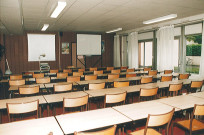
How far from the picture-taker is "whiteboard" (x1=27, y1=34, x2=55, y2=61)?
36.8 feet

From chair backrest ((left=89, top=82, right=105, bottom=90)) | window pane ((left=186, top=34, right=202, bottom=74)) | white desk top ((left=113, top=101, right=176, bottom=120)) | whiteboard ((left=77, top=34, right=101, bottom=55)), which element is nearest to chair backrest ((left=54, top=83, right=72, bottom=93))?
chair backrest ((left=89, top=82, right=105, bottom=90))

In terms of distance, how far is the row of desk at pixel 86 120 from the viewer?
1.87m

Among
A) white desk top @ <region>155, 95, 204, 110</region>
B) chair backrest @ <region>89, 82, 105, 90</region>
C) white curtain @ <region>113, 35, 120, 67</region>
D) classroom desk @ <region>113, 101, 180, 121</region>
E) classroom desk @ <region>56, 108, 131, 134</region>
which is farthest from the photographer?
white curtain @ <region>113, 35, 120, 67</region>

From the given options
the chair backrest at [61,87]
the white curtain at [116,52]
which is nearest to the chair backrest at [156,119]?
the chair backrest at [61,87]

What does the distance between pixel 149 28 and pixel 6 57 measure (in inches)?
371

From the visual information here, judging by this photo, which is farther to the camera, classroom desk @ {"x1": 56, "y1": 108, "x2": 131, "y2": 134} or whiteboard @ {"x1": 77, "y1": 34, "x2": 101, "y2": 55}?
whiteboard @ {"x1": 77, "y1": 34, "x2": 101, "y2": 55}

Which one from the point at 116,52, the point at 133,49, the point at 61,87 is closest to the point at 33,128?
the point at 61,87

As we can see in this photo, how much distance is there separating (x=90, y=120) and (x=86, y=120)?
5cm

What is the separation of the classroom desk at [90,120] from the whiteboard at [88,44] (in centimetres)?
955

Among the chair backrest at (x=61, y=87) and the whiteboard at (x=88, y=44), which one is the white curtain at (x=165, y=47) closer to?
the whiteboard at (x=88, y=44)

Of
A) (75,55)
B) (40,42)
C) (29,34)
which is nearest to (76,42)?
(75,55)

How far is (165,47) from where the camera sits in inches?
323

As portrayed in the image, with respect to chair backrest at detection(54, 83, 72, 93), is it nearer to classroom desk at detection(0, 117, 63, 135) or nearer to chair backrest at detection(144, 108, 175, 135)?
classroom desk at detection(0, 117, 63, 135)

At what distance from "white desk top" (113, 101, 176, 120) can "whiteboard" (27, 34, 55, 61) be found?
10120 millimetres
